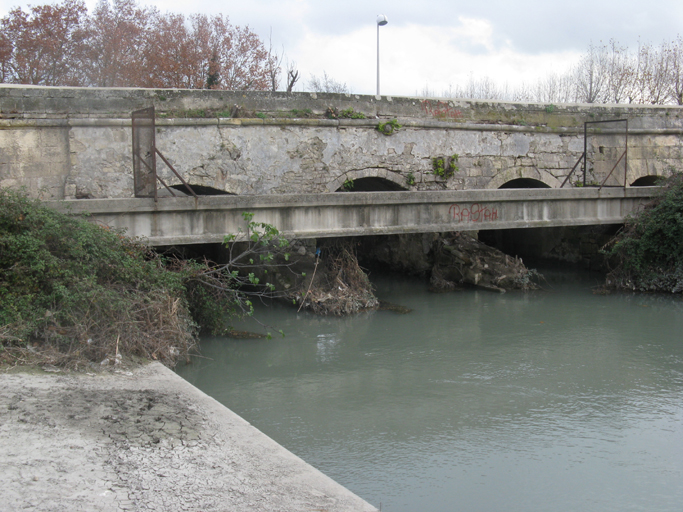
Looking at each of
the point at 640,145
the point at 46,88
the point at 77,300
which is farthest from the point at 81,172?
the point at 640,145

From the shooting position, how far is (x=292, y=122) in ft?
42.7

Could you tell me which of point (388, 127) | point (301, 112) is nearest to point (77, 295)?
point (301, 112)

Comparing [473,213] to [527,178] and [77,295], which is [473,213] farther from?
[77,295]

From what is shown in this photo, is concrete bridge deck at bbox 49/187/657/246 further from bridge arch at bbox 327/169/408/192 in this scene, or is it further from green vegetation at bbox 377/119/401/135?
green vegetation at bbox 377/119/401/135

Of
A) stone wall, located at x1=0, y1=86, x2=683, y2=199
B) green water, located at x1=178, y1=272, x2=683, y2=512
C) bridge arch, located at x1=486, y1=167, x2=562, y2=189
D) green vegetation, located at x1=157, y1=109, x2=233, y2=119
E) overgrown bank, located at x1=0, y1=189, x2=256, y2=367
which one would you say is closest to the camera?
green water, located at x1=178, y1=272, x2=683, y2=512

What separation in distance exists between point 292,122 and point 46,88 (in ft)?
15.3

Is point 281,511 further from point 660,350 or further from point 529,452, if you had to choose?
point 660,350

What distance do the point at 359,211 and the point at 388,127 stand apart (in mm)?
4940

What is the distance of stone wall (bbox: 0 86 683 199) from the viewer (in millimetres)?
11594

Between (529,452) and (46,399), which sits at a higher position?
(46,399)

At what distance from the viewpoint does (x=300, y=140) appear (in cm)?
1314

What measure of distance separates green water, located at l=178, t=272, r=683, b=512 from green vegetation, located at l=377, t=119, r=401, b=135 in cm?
453

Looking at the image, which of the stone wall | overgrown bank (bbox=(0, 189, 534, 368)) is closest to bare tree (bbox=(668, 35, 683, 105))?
the stone wall

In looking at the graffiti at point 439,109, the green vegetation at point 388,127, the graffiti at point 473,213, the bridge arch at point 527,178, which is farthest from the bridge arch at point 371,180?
the graffiti at point 473,213
